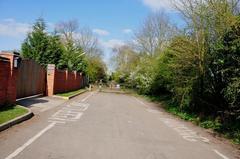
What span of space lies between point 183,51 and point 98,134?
410 inches

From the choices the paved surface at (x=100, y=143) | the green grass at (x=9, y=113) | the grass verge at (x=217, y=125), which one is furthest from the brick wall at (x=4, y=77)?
the grass verge at (x=217, y=125)


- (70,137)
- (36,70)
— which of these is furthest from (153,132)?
(36,70)

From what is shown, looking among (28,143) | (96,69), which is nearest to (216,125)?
(28,143)

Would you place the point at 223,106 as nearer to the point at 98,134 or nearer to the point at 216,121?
the point at 216,121

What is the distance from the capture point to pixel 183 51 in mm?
20312

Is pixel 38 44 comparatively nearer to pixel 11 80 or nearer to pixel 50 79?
pixel 50 79

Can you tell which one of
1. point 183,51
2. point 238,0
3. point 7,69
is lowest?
point 7,69

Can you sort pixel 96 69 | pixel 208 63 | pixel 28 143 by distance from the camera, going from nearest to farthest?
pixel 28 143, pixel 208 63, pixel 96 69

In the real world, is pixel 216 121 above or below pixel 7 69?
below

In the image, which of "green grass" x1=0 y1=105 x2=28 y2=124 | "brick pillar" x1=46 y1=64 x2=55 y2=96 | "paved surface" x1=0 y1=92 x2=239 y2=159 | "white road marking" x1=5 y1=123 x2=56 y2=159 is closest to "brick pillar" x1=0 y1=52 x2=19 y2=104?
"green grass" x1=0 y1=105 x2=28 y2=124

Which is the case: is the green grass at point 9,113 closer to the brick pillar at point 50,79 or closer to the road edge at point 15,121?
the road edge at point 15,121

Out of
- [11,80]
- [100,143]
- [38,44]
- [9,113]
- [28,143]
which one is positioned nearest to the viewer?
[28,143]

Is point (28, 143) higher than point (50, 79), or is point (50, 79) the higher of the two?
point (50, 79)

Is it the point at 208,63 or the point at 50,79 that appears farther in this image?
the point at 50,79
